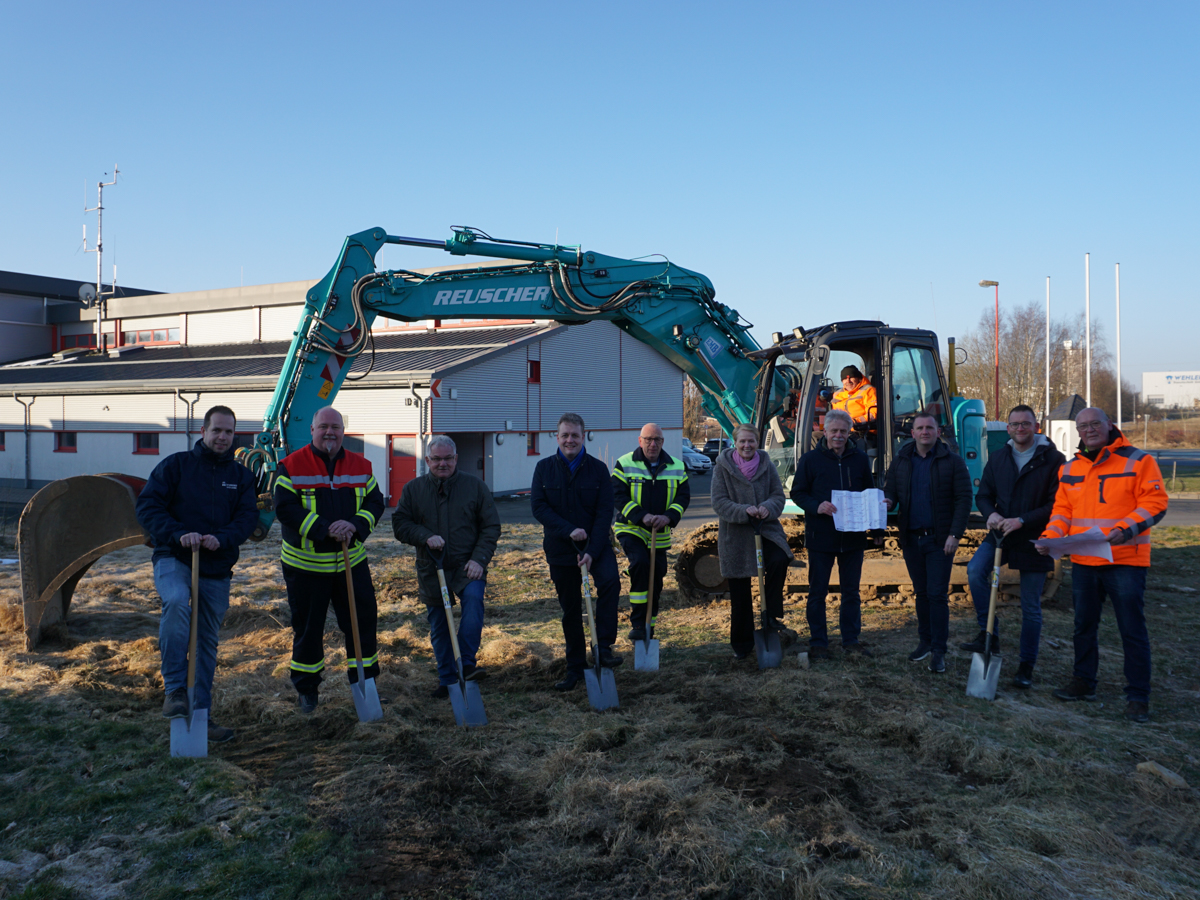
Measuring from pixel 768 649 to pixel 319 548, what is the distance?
325 centimetres

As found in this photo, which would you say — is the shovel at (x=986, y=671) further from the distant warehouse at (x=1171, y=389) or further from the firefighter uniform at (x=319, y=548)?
the distant warehouse at (x=1171, y=389)

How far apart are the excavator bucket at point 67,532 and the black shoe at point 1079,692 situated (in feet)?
22.5

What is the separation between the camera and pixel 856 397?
8.16 m

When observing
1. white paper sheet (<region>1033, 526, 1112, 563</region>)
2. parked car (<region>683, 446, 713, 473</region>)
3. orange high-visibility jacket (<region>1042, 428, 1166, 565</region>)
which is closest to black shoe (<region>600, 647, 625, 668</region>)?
white paper sheet (<region>1033, 526, 1112, 563</region>)

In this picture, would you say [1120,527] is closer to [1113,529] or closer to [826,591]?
[1113,529]

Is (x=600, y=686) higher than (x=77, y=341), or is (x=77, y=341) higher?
(x=77, y=341)

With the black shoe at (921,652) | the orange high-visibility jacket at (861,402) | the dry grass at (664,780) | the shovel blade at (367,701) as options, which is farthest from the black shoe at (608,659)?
the orange high-visibility jacket at (861,402)

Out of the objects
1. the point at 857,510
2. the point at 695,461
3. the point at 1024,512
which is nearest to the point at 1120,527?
the point at 1024,512

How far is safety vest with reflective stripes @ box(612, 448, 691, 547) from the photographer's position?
6789 mm

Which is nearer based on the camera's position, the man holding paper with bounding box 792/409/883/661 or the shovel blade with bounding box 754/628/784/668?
the shovel blade with bounding box 754/628/784/668

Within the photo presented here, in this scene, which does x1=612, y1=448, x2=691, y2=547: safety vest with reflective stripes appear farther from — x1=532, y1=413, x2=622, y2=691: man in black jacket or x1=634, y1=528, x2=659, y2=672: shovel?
x1=532, y1=413, x2=622, y2=691: man in black jacket

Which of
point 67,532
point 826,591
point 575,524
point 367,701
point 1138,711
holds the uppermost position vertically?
point 575,524

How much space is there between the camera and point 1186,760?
15.5ft

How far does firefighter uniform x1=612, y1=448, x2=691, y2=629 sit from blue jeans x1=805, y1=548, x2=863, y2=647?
1116 mm
